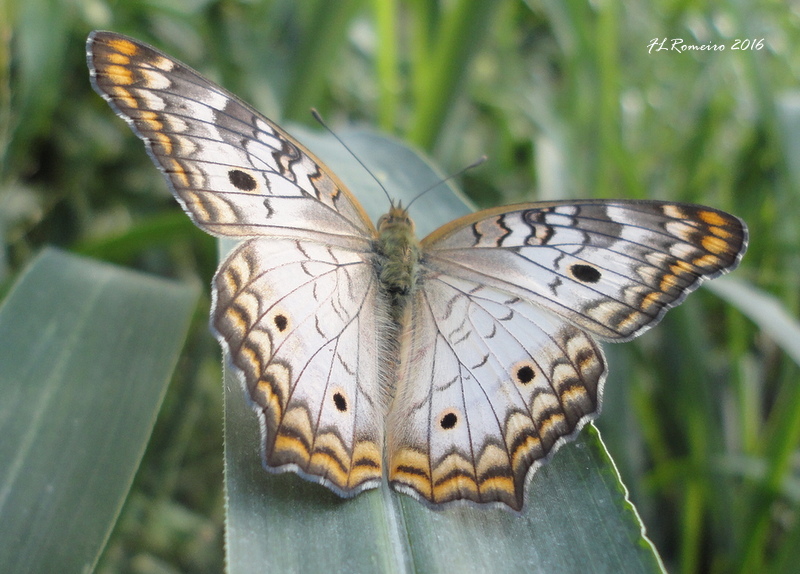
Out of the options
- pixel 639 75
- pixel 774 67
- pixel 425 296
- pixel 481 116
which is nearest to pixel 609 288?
pixel 425 296

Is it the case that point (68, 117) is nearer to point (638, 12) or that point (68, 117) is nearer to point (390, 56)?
point (390, 56)

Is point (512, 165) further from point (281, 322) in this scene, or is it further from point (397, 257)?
point (281, 322)

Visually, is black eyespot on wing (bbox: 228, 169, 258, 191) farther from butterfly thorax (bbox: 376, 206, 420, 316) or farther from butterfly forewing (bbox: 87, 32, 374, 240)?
butterfly thorax (bbox: 376, 206, 420, 316)

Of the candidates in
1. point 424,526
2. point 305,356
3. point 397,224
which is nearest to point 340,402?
point 305,356

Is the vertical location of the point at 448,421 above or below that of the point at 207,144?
below

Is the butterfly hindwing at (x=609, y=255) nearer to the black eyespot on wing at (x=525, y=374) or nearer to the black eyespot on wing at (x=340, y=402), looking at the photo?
the black eyespot on wing at (x=525, y=374)

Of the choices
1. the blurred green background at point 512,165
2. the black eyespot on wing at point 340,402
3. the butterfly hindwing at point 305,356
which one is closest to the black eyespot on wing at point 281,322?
the butterfly hindwing at point 305,356

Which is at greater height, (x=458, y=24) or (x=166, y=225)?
(x=458, y=24)
